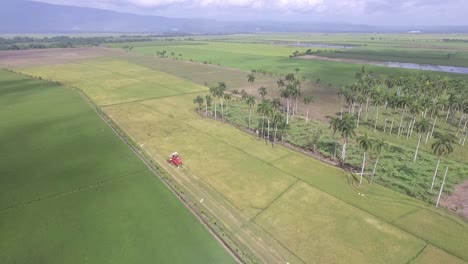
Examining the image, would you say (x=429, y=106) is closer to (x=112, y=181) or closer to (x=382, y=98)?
(x=382, y=98)

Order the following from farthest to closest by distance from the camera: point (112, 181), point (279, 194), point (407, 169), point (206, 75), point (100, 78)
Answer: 1. point (206, 75)
2. point (100, 78)
3. point (407, 169)
4. point (112, 181)
5. point (279, 194)

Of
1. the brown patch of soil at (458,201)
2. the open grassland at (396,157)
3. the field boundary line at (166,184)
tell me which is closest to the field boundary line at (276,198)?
the field boundary line at (166,184)

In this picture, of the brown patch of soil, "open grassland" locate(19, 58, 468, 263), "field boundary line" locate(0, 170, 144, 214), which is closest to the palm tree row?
the brown patch of soil

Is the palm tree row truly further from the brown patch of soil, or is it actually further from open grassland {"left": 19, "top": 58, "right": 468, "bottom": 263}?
open grassland {"left": 19, "top": 58, "right": 468, "bottom": 263}

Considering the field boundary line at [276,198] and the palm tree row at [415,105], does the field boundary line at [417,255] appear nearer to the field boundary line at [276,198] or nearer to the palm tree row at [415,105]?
the field boundary line at [276,198]

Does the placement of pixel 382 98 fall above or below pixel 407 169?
above

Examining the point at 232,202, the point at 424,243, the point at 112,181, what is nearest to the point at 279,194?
the point at 232,202

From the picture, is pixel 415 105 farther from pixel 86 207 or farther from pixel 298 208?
pixel 86 207
